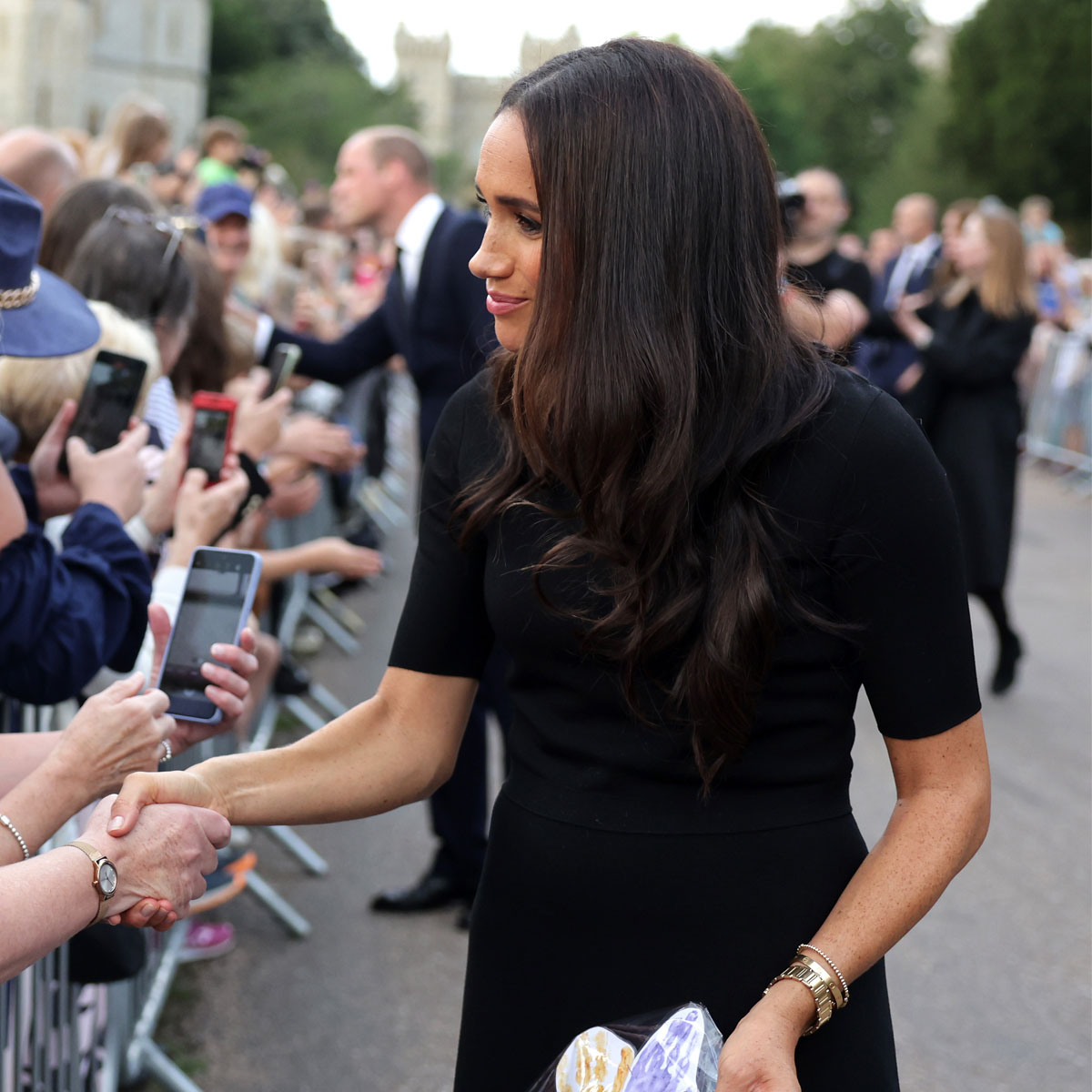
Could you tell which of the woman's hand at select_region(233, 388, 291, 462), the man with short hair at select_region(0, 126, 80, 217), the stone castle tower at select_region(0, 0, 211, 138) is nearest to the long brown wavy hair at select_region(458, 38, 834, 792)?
the woman's hand at select_region(233, 388, 291, 462)

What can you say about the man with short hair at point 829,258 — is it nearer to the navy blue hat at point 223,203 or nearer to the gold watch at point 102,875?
the navy blue hat at point 223,203

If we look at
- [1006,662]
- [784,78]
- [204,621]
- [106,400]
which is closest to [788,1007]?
[204,621]

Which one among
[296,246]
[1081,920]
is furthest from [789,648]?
[296,246]

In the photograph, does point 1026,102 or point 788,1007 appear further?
point 1026,102

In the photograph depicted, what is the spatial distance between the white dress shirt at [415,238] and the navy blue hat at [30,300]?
83.3 inches

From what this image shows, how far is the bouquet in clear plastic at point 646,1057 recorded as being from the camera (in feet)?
4.84

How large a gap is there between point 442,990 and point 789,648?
110 inches

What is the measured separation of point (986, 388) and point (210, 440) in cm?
525

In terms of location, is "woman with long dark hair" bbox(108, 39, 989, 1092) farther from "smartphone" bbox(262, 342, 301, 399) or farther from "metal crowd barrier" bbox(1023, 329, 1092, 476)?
"metal crowd barrier" bbox(1023, 329, 1092, 476)

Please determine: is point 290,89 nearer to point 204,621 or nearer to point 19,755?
point 204,621

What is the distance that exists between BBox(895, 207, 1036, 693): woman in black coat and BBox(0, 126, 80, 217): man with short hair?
4410 mm

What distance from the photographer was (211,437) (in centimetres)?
317

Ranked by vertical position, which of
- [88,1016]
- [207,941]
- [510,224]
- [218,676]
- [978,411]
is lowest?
[207,941]

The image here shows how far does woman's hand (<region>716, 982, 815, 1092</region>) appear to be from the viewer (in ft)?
5.07
